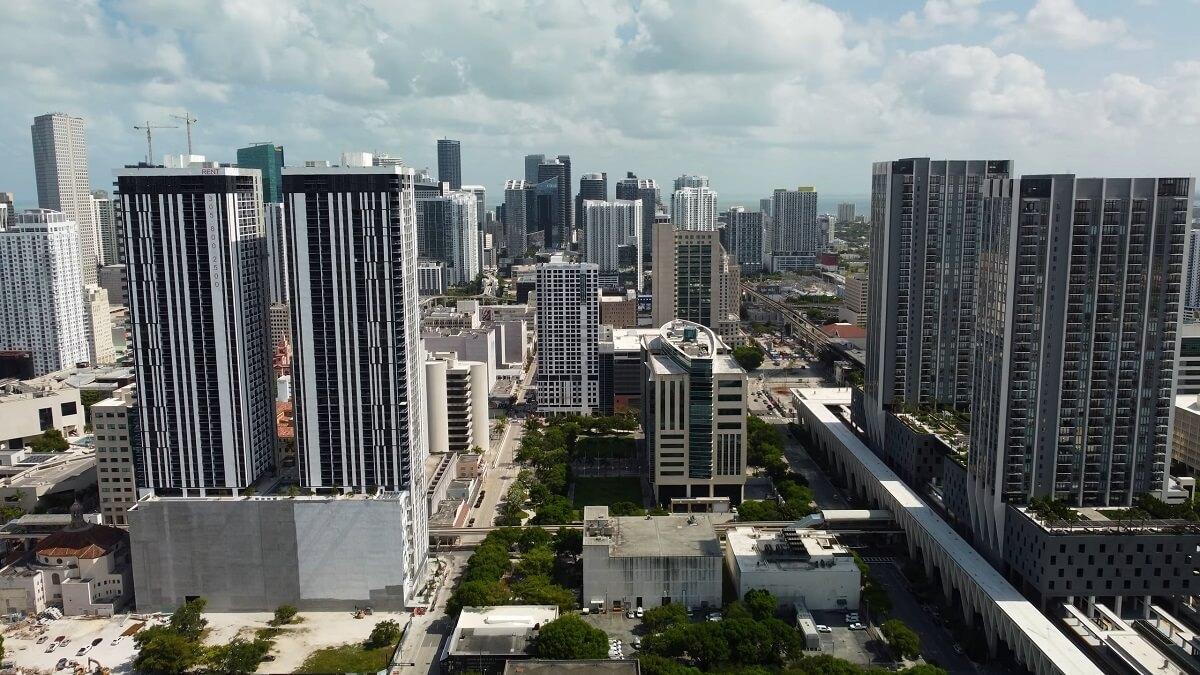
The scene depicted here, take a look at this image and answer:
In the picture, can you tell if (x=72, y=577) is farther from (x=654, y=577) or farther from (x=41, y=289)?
(x=41, y=289)

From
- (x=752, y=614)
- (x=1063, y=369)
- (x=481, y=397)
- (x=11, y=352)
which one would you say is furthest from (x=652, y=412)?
(x=11, y=352)

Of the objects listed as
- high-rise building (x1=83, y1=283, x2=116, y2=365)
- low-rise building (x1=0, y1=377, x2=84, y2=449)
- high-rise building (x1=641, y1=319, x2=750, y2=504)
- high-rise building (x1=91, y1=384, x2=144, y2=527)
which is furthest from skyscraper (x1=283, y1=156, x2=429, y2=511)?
high-rise building (x1=83, y1=283, x2=116, y2=365)

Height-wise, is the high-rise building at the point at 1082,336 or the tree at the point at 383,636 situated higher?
the high-rise building at the point at 1082,336

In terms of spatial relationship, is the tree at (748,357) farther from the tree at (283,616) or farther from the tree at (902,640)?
the tree at (283,616)

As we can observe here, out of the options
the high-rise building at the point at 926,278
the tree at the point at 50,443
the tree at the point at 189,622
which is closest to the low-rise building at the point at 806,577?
the high-rise building at the point at 926,278

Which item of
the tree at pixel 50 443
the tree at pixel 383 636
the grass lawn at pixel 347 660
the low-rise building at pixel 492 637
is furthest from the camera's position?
the tree at pixel 50 443

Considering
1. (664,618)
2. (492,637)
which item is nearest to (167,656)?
(492,637)
